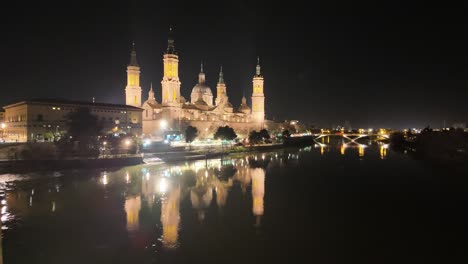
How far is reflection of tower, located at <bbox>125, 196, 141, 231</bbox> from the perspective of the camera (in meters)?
9.75

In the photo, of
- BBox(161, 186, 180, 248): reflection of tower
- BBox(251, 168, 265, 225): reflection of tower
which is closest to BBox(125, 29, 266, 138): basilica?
BBox(251, 168, 265, 225): reflection of tower

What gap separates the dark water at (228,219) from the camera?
25.7ft

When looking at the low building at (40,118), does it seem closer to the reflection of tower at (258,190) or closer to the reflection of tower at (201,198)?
the reflection of tower at (258,190)

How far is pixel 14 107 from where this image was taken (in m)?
28.1

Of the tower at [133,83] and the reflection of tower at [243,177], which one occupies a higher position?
the tower at [133,83]

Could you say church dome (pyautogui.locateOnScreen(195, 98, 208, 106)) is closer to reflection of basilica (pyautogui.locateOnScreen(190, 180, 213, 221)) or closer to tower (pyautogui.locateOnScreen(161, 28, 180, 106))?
tower (pyautogui.locateOnScreen(161, 28, 180, 106))

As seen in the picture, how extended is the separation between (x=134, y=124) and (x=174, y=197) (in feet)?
72.8

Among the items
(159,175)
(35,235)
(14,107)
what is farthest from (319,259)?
(14,107)

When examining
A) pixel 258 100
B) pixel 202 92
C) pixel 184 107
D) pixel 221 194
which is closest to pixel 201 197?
pixel 221 194

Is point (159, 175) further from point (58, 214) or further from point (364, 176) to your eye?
point (364, 176)

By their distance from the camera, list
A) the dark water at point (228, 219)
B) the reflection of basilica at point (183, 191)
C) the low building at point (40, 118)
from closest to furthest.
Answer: the dark water at point (228, 219) < the reflection of basilica at point (183, 191) < the low building at point (40, 118)

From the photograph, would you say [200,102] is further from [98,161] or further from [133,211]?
[133,211]

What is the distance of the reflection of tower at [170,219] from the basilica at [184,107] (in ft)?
84.2

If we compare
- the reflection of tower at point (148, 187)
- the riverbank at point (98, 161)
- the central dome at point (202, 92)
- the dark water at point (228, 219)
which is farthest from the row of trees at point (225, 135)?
the dark water at point (228, 219)
